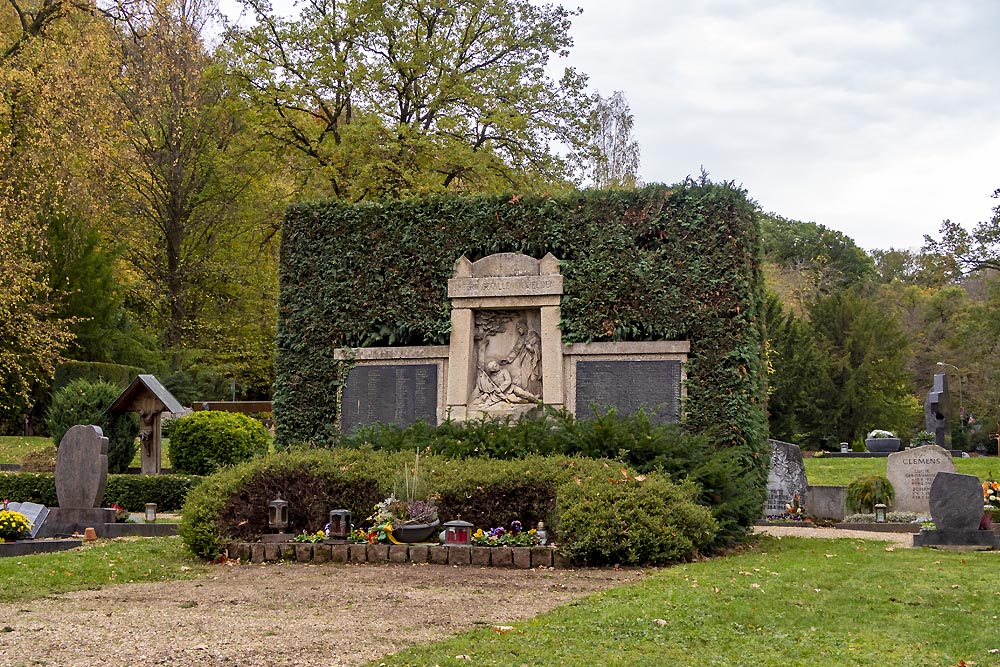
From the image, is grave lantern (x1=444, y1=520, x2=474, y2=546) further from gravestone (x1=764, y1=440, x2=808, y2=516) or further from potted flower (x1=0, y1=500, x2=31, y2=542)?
gravestone (x1=764, y1=440, x2=808, y2=516)

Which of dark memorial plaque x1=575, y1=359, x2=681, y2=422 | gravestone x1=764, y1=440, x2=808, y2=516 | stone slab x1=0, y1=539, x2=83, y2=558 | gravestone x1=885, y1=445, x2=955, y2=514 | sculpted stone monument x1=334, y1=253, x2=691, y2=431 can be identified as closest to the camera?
stone slab x1=0, y1=539, x2=83, y2=558

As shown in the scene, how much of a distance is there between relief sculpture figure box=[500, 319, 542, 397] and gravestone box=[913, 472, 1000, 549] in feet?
16.2

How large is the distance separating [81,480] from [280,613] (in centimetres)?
853

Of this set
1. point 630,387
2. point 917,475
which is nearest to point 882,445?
point 917,475

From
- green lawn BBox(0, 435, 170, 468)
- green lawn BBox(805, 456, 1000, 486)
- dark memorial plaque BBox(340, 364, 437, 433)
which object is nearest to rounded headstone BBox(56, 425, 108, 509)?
dark memorial plaque BBox(340, 364, 437, 433)

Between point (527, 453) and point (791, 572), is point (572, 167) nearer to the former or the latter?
point (527, 453)

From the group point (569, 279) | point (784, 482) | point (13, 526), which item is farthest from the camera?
point (784, 482)

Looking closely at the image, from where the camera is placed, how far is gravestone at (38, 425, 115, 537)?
1415 cm

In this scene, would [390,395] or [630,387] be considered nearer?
[630,387]

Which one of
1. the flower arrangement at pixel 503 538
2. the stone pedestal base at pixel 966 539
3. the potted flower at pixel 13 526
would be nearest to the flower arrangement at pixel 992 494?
the stone pedestal base at pixel 966 539

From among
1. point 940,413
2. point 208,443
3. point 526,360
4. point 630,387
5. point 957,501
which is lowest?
point 957,501

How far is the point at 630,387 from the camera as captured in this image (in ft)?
43.0

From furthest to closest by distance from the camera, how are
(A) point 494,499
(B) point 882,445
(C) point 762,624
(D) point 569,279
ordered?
1. (B) point 882,445
2. (D) point 569,279
3. (A) point 494,499
4. (C) point 762,624

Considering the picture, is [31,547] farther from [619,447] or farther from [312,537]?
[619,447]
